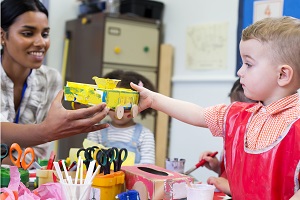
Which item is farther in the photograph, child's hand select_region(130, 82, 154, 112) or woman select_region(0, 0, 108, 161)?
woman select_region(0, 0, 108, 161)

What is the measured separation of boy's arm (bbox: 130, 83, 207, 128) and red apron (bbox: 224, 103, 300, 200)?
0.16m

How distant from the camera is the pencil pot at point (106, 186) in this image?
3.07 feet

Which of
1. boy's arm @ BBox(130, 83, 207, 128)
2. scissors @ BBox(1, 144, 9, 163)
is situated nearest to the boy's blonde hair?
boy's arm @ BBox(130, 83, 207, 128)

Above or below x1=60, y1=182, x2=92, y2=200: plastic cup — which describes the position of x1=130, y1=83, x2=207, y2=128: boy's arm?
Answer: above

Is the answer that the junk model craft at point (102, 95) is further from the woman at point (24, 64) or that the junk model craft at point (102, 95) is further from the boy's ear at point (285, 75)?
the woman at point (24, 64)

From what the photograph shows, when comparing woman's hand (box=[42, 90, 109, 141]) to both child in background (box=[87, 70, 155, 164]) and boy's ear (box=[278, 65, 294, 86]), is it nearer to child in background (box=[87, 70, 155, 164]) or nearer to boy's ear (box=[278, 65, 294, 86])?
boy's ear (box=[278, 65, 294, 86])

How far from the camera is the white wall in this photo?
2711 mm

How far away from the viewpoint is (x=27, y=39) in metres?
1.81

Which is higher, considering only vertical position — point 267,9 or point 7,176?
point 267,9

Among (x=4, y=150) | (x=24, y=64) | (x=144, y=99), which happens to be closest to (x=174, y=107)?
(x=144, y=99)

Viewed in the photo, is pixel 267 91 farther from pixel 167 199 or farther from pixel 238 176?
pixel 167 199

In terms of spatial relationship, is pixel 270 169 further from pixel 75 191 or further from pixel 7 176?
pixel 7 176

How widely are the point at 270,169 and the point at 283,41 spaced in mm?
284

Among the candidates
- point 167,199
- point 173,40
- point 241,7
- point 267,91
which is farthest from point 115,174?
point 173,40
